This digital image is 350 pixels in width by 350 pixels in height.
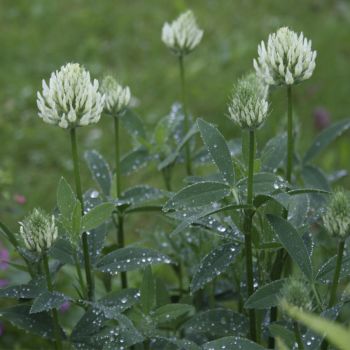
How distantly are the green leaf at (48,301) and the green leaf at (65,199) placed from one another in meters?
0.16

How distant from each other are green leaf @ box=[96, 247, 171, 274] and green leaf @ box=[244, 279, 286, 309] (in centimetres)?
22

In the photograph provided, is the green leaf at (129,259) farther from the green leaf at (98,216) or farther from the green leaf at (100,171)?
the green leaf at (100,171)

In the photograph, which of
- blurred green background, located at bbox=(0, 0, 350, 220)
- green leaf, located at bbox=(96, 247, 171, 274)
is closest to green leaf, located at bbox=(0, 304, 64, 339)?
green leaf, located at bbox=(96, 247, 171, 274)

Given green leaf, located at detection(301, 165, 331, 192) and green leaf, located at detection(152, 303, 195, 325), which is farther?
green leaf, located at detection(301, 165, 331, 192)

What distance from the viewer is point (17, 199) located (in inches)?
104

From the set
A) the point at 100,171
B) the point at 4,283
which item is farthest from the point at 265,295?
the point at 4,283

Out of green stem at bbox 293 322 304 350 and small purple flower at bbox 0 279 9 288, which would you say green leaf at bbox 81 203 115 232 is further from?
small purple flower at bbox 0 279 9 288

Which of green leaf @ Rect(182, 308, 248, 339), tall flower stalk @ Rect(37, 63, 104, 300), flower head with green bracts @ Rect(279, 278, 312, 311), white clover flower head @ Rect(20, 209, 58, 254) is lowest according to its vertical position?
green leaf @ Rect(182, 308, 248, 339)

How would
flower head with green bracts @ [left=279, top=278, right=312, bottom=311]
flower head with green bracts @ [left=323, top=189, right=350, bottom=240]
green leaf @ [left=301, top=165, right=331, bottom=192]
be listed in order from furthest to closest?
green leaf @ [left=301, top=165, right=331, bottom=192] → flower head with green bracts @ [left=323, top=189, right=350, bottom=240] → flower head with green bracts @ [left=279, top=278, right=312, bottom=311]

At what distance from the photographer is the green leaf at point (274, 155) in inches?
72.5

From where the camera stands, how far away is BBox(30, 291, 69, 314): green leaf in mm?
1517

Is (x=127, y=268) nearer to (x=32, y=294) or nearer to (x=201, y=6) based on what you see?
(x=32, y=294)

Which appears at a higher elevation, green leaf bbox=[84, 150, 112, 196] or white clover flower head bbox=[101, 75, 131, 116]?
white clover flower head bbox=[101, 75, 131, 116]

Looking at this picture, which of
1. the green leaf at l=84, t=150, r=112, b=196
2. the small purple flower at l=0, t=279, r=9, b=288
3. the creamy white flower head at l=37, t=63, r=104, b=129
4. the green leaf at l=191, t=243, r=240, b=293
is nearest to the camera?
the creamy white flower head at l=37, t=63, r=104, b=129
